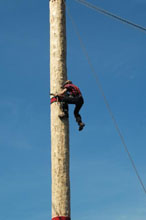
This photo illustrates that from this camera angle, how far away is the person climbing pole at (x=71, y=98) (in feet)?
26.9

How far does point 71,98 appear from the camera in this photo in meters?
8.39

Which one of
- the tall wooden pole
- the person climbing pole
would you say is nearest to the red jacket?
the person climbing pole

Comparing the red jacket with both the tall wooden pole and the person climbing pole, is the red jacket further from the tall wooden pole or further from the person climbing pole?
the tall wooden pole

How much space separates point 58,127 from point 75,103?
0.74 m

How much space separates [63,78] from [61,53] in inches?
21.3

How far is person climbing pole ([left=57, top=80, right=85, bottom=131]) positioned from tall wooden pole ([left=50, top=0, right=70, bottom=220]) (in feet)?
0.37

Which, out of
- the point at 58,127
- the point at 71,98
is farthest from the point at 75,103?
the point at 58,127

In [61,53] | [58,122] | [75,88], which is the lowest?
[58,122]

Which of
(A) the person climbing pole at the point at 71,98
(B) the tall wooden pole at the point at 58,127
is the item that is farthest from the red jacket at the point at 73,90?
(B) the tall wooden pole at the point at 58,127

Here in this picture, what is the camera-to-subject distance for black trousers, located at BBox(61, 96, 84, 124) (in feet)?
26.9

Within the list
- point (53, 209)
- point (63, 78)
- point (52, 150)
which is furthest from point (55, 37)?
point (53, 209)

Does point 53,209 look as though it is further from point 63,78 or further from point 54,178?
point 63,78

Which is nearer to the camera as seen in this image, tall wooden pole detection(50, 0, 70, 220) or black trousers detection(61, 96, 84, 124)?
tall wooden pole detection(50, 0, 70, 220)

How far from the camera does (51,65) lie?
8531 mm
